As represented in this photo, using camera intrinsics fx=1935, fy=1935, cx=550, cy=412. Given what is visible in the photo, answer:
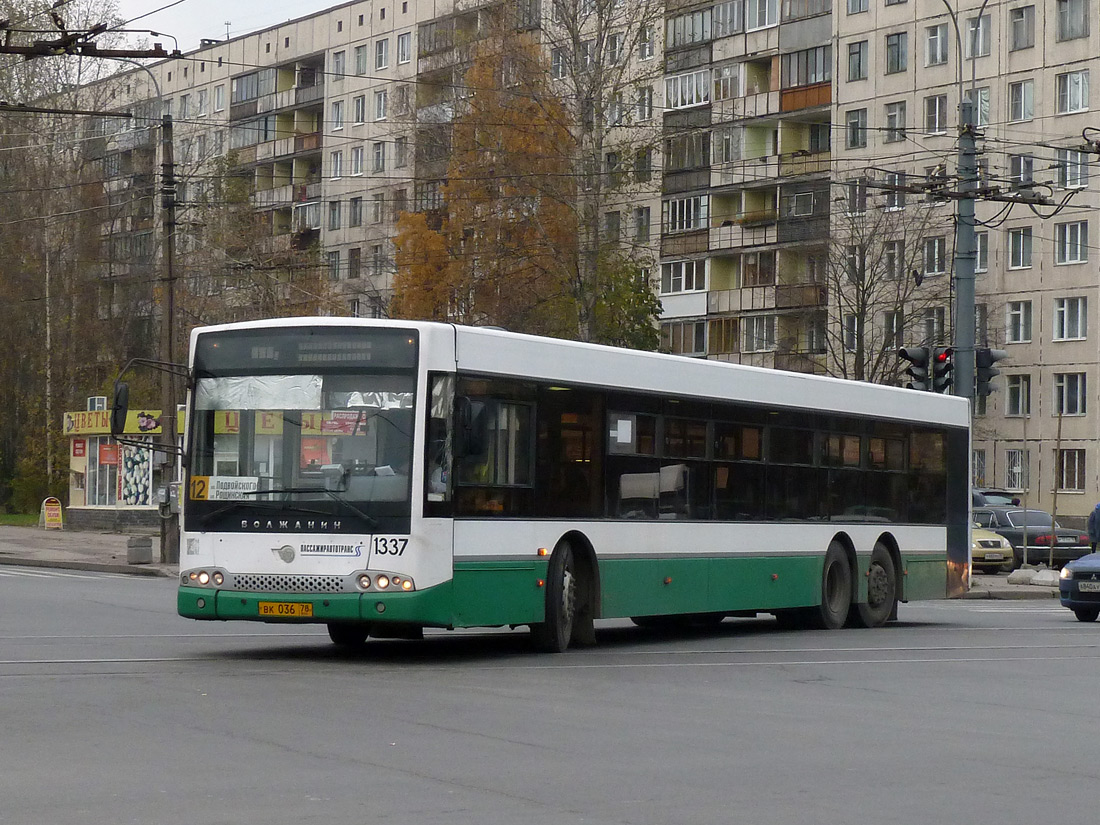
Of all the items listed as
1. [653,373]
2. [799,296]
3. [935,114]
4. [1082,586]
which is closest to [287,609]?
[653,373]

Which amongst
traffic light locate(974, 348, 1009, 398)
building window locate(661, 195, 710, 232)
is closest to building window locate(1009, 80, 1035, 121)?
building window locate(661, 195, 710, 232)

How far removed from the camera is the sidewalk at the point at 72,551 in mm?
35938

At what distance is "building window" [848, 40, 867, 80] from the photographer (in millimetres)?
71125

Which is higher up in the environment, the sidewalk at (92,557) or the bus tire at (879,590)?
the bus tire at (879,590)

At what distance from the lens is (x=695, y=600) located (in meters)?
19.0

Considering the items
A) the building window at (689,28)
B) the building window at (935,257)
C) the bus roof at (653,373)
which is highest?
the building window at (689,28)

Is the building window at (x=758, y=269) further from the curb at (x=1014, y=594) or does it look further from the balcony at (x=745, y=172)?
the curb at (x=1014, y=594)

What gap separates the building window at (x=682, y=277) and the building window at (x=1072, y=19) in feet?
53.4

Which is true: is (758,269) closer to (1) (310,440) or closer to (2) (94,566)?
(2) (94,566)

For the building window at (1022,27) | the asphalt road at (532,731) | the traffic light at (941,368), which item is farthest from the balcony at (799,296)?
the asphalt road at (532,731)

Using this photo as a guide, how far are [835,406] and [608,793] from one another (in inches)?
519

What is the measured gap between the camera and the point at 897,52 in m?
70.1

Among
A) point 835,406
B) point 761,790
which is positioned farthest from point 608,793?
point 835,406

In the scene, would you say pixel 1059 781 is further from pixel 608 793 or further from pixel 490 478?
pixel 490 478
